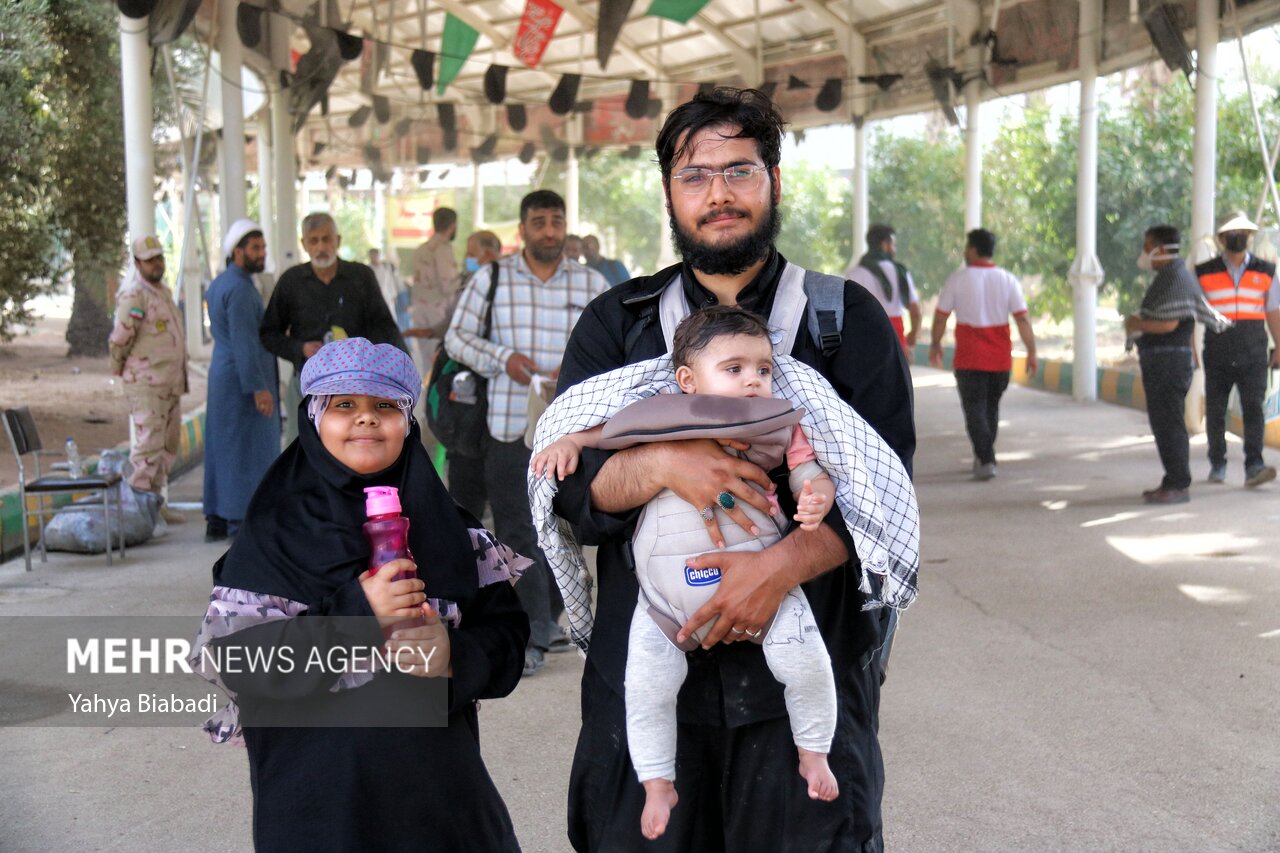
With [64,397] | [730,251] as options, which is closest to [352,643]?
[730,251]

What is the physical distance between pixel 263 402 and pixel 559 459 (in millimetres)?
6105

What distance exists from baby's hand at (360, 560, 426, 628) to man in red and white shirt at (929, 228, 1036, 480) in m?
8.01

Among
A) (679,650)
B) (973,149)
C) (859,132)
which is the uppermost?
(859,132)

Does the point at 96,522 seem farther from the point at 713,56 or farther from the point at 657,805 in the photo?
the point at 713,56

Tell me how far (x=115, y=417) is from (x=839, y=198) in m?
21.5

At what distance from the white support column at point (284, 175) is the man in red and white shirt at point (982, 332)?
19.7ft

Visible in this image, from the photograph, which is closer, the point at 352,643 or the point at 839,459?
the point at 839,459

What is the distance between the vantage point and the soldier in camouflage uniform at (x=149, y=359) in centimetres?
841

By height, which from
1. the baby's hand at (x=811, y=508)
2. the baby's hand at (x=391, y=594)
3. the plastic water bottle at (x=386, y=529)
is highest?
the baby's hand at (x=811, y=508)

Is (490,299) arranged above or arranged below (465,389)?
above

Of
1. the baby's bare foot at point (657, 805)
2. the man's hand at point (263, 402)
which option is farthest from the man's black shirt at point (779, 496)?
the man's hand at point (263, 402)

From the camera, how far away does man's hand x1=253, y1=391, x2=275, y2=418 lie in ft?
26.5

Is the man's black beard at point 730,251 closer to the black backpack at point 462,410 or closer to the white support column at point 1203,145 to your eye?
the black backpack at point 462,410

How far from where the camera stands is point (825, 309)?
2.40 m
